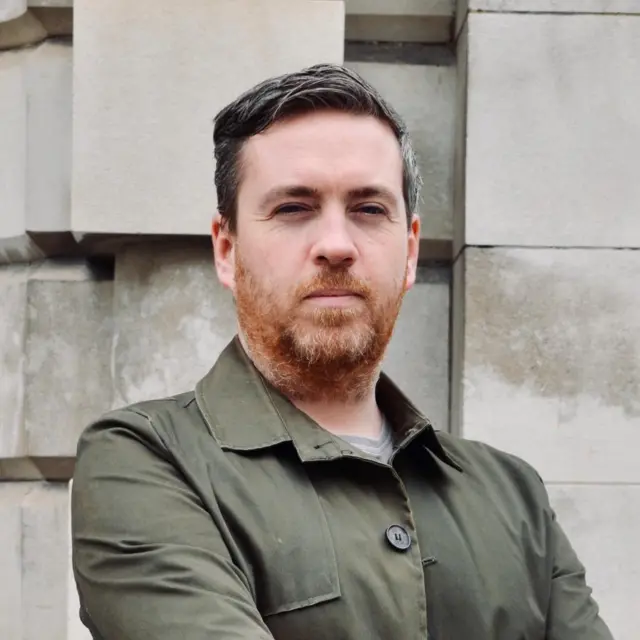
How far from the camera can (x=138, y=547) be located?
5.00ft

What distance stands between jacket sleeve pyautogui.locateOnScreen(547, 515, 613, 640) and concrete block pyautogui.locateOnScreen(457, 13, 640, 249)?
4.66 ft

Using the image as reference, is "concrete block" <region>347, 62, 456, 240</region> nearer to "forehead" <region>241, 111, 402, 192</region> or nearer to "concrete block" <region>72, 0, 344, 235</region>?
"concrete block" <region>72, 0, 344, 235</region>

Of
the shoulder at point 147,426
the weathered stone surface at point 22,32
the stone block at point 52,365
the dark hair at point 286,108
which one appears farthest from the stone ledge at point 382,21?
the shoulder at point 147,426

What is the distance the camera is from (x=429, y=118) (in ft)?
11.2

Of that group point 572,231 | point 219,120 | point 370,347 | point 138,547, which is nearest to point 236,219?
point 219,120

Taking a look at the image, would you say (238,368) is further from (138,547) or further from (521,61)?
(521,61)

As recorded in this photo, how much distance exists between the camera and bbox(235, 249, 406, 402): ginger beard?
1.88 metres

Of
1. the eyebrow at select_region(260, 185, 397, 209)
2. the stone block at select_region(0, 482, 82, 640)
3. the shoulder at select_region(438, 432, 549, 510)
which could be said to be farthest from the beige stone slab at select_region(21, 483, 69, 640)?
the eyebrow at select_region(260, 185, 397, 209)

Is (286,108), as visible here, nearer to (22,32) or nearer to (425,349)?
(425,349)

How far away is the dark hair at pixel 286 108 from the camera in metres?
1.99

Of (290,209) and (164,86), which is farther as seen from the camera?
(164,86)

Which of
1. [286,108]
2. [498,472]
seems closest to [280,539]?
[498,472]

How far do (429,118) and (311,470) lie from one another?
79.1 inches

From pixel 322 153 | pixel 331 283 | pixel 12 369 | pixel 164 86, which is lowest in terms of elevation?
pixel 12 369
